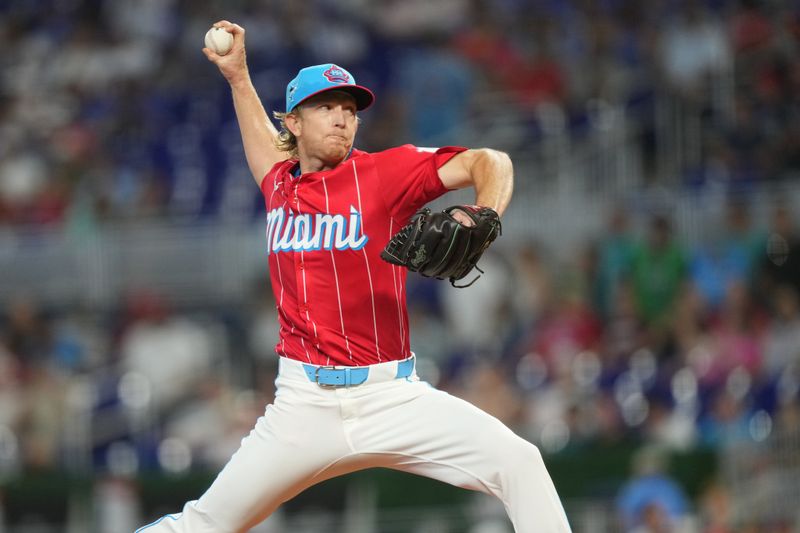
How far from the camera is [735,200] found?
10.5 meters

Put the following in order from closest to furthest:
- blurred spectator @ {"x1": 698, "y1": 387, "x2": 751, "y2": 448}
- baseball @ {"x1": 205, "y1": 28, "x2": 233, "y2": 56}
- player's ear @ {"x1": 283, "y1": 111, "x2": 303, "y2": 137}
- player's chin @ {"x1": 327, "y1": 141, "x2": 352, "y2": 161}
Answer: player's chin @ {"x1": 327, "y1": 141, "x2": 352, "y2": 161} → player's ear @ {"x1": 283, "y1": 111, "x2": 303, "y2": 137} → baseball @ {"x1": 205, "y1": 28, "x2": 233, "y2": 56} → blurred spectator @ {"x1": 698, "y1": 387, "x2": 751, "y2": 448}

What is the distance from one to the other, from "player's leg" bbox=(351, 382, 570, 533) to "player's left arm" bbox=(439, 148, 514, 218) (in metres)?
0.73

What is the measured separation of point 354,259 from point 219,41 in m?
1.36

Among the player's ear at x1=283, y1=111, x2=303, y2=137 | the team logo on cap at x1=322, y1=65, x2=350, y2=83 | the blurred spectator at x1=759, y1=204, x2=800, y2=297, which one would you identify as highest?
the team logo on cap at x1=322, y1=65, x2=350, y2=83

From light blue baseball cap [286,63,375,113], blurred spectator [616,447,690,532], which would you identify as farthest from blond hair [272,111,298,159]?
blurred spectator [616,447,690,532]

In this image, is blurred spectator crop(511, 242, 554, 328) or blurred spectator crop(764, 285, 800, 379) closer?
blurred spectator crop(764, 285, 800, 379)

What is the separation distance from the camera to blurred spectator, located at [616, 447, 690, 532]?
8.52 metres

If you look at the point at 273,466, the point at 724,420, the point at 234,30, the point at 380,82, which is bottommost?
the point at 724,420

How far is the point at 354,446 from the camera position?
4.43m

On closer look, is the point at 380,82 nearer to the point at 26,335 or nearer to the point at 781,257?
the point at 26,335

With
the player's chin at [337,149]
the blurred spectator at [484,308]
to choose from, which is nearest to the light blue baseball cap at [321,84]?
the player's chin at [337,149]

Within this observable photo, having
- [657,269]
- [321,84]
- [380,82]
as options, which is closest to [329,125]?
[321,84]

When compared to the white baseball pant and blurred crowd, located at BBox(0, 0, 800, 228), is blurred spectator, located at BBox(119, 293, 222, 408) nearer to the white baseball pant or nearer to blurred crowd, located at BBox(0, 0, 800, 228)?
blurred crowd, located at BBox(0, 0, 800, 228)

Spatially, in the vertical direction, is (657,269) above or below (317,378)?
above
